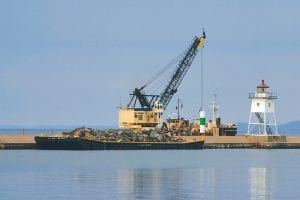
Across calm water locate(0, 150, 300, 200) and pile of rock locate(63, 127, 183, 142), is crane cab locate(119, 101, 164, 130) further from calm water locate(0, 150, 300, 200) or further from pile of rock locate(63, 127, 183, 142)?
calm water locate(0, 150, 300, 200)

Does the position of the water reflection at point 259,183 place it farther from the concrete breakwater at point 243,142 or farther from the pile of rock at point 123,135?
the concrete breakwater at point 243,142

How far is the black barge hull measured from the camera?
13462cm

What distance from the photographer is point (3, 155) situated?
414 feet

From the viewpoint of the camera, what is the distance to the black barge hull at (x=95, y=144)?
442ft

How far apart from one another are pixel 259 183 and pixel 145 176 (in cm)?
1050

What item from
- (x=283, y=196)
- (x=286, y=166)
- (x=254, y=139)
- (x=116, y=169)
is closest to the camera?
(x=283, y=196)

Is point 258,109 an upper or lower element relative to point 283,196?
upper

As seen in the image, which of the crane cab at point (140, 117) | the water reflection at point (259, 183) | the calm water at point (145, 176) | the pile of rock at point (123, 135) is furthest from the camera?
the crane cab at point (140, 117)

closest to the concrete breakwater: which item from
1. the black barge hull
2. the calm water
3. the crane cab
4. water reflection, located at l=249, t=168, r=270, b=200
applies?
the black barge hull

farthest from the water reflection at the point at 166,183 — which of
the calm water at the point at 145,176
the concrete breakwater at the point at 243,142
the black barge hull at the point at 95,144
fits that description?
the concrete breakwater at the point at 243,142

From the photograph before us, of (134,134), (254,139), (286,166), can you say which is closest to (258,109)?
(254,139)

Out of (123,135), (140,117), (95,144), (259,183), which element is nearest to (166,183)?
(259,183)

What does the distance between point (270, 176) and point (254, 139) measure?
2458 inches

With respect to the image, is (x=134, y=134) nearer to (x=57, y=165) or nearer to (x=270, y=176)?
(x=57, y=165)
